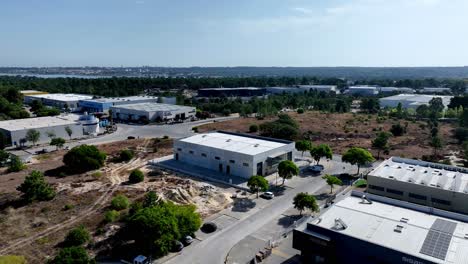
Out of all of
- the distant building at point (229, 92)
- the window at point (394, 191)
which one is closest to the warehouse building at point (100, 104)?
the distant building at point (229, 92)

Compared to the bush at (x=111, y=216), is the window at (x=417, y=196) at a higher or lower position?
higher

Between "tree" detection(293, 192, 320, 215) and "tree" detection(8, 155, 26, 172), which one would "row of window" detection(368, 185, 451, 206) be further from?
"tree" detection(8, 155, 26, 172)

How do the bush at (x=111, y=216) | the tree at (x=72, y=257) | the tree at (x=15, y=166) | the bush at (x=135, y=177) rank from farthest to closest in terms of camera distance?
the tree at (x=15, y=166)
the bush at (x=135, y=177)
the bush at (x=111, y=216)
the tree at (x=72, y=257)

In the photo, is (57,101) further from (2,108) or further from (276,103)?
(276,103)

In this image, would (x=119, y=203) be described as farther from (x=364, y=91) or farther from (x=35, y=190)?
(x=364, y=91)

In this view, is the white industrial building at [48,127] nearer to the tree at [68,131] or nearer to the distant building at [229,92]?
the tree at [68,131]

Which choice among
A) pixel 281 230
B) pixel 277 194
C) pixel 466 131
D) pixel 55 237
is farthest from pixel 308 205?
pixel 466 131

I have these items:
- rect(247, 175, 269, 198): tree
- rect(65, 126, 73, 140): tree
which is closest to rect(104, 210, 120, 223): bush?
rect(247, 175, 269, 198): tree

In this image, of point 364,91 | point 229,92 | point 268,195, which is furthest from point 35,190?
point 364,91
